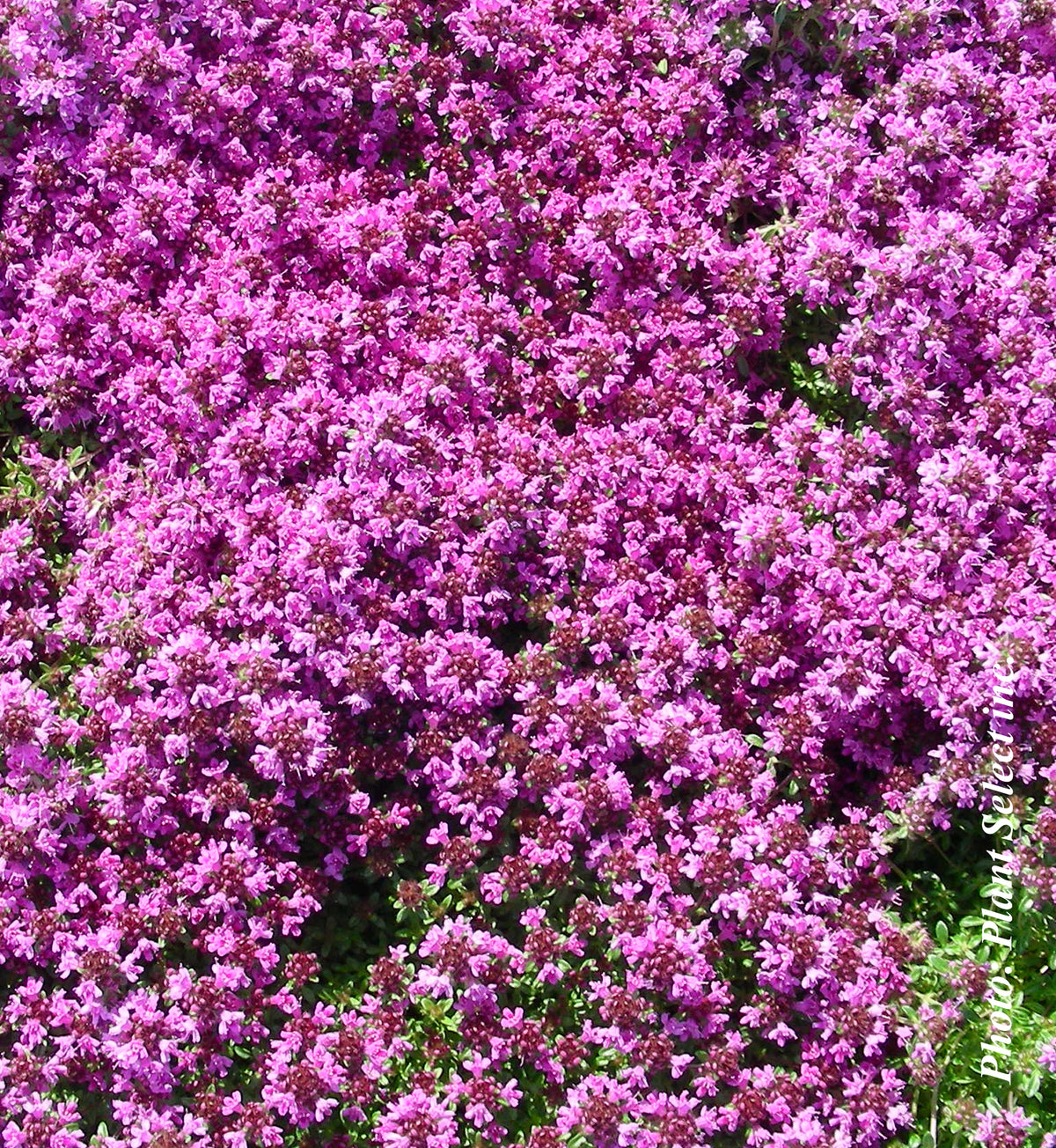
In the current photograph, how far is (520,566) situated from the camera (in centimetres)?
489

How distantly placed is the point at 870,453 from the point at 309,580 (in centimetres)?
224

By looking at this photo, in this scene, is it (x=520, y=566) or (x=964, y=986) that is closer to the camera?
(x=964, y=986)

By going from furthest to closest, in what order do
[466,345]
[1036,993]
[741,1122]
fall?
[466,345], [1036,993], [741,1122]

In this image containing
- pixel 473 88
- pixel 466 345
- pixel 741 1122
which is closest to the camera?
pixel 741 1122

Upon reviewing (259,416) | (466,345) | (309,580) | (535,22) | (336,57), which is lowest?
(309,580)

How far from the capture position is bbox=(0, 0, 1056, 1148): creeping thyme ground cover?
4.39 metres

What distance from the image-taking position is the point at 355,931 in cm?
480

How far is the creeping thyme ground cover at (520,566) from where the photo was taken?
14.4 ft

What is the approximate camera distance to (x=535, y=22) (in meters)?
5.43

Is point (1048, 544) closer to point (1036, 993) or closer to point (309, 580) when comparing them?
point (1036, 993)

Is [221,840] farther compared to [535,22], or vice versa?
[535,22]

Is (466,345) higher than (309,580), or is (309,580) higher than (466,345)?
(466,345)

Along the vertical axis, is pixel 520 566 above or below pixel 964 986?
above

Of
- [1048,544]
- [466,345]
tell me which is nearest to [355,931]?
[466,345]
